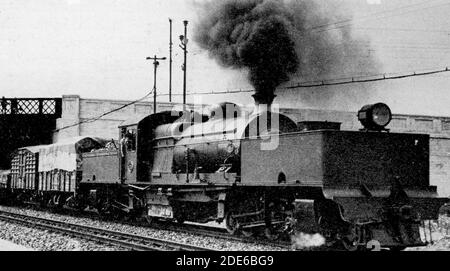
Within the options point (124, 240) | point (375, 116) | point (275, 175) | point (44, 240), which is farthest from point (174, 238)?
point (375, 116)

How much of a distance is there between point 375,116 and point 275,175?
215cm

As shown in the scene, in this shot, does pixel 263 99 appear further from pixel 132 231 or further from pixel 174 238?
pixel 132 231

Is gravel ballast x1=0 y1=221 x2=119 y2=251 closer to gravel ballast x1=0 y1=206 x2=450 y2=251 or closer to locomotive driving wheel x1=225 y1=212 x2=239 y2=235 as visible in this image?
gravel ballast x1=0 y1=206 x2=450 y2=251

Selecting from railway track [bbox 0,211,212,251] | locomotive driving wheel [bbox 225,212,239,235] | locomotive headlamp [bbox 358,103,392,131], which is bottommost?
railway track [bbox 0,211,212,251]

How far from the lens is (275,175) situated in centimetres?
1087

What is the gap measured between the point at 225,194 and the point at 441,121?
2971cm

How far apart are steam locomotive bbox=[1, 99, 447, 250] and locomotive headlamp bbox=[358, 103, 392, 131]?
18mm

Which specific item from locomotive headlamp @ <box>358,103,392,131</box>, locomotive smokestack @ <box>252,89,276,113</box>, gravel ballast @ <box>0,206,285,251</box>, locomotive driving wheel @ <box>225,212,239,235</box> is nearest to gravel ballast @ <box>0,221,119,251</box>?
gravel ballast @ <box>0,206,285,251</box>

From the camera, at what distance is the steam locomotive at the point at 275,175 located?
974 cm

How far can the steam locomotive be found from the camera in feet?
32.0
